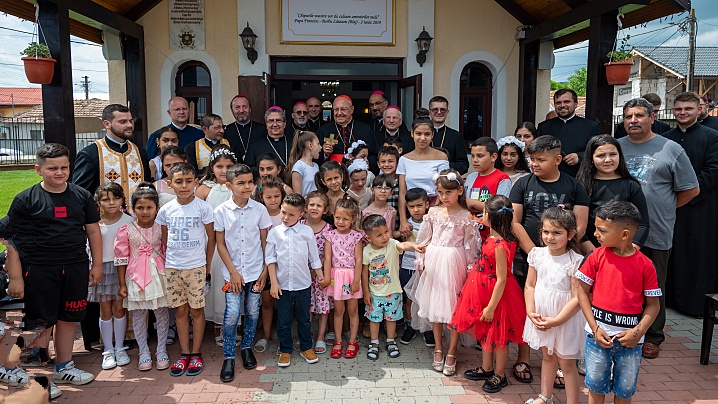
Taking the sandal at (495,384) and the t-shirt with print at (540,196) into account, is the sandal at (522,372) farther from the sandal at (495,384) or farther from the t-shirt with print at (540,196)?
the t-shirt with print at (540,196)

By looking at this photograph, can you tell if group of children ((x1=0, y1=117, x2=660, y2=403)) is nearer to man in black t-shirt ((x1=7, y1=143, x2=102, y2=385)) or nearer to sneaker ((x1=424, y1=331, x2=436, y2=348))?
sneaker ((x1=424, y1=331, x2=436, y2=348))

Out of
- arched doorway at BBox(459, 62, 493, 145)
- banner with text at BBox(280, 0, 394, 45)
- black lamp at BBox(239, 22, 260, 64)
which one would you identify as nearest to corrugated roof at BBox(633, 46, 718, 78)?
arched doorway at BBox(459, 62, 493, 145)

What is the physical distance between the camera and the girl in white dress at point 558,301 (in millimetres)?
3203

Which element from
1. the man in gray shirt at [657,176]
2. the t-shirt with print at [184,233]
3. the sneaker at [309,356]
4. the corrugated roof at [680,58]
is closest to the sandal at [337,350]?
the sneaker at [309,356]

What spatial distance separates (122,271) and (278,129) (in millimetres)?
2277

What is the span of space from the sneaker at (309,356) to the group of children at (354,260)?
0.01 meters

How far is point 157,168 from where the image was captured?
200 inches

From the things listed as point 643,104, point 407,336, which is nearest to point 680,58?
point 643,104

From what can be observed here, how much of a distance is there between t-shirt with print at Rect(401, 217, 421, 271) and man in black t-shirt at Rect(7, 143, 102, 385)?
8.76 feet

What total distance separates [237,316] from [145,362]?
84 cm

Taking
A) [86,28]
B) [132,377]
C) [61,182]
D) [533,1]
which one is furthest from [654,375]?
[86,28]

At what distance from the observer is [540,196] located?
368 centimetres

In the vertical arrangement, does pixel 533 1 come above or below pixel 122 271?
above

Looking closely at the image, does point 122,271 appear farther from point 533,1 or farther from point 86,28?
point 533,1
